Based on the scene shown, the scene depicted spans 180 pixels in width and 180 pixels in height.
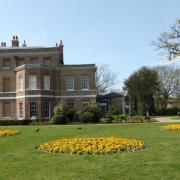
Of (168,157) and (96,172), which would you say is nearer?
(96,172)

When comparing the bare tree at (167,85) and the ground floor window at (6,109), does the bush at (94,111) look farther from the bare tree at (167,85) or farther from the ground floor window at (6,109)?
the bare tree at (167,85)

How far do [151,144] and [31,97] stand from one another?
30.9 m

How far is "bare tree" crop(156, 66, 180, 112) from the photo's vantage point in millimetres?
73750

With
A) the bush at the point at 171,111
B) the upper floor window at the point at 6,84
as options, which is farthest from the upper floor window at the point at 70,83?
the bush at the point at 171,111

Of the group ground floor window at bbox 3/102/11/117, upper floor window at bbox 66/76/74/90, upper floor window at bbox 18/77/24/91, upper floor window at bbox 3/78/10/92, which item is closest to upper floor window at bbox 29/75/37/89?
upper floor window at bbox 18/77/24/91

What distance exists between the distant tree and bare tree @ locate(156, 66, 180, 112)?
9.14 metres

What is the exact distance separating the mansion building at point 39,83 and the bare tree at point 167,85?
30.0 metres

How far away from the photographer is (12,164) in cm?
1036

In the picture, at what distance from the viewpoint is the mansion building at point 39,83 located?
43.3 meters

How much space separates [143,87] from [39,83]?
1001 inches

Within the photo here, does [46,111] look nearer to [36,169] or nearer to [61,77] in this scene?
[61,77]

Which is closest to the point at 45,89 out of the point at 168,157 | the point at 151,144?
the point at 151,144

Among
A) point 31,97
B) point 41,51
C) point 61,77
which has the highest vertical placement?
point 41,51

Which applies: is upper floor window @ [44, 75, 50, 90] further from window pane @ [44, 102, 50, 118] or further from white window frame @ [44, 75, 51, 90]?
window pane @ [44, 102, 50, 118]
